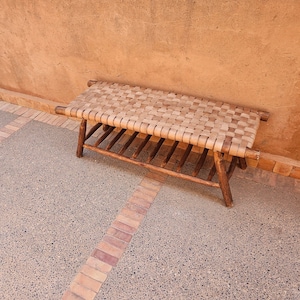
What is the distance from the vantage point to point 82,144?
181cm

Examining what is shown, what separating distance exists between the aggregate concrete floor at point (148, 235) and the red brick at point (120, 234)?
3 cm

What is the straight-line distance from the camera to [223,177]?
1.44 m

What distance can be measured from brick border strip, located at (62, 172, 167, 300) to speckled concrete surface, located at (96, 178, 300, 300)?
4 centimetres

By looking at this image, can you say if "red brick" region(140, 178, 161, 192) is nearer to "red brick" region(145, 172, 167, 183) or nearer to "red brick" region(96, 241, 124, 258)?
"red brick" region(145, 172, 167, 183)

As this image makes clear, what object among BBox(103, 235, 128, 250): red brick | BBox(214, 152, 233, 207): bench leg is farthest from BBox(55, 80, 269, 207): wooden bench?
BBox(103, 235, 128, 250): red brick

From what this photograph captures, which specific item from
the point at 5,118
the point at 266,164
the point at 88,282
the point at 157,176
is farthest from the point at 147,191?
the point at 5,118

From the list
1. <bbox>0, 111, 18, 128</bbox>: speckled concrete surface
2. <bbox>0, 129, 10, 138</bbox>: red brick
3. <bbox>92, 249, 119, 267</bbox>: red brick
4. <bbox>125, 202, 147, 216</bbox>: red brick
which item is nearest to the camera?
<bbox>92, 249, 119, 267</bbox>: red brick

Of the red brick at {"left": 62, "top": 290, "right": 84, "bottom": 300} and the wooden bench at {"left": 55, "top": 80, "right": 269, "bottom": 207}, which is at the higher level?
the wooden bench at {"left": 55, "top": 80, "right": 269, "bottom": 207}

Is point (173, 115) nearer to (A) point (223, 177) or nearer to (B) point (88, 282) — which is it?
(A) point (223, 177)

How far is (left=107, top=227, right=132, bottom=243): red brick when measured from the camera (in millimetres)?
1390

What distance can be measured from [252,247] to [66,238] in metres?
0.99

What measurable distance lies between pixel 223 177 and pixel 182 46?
81 centimetres

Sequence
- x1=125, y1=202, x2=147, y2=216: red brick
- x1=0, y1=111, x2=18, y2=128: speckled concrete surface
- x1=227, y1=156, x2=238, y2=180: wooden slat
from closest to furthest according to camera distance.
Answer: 1. x1=125, y1=202, x2=147, y2=216: red brick
2. x1=227, y1=156, x2=238, y2=180: wooden slat
3. x1=0, y1=111, x2=18, y2=128: speckled concrete surface

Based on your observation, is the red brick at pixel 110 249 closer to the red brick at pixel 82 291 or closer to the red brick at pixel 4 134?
the red brick at pixel 82 291
